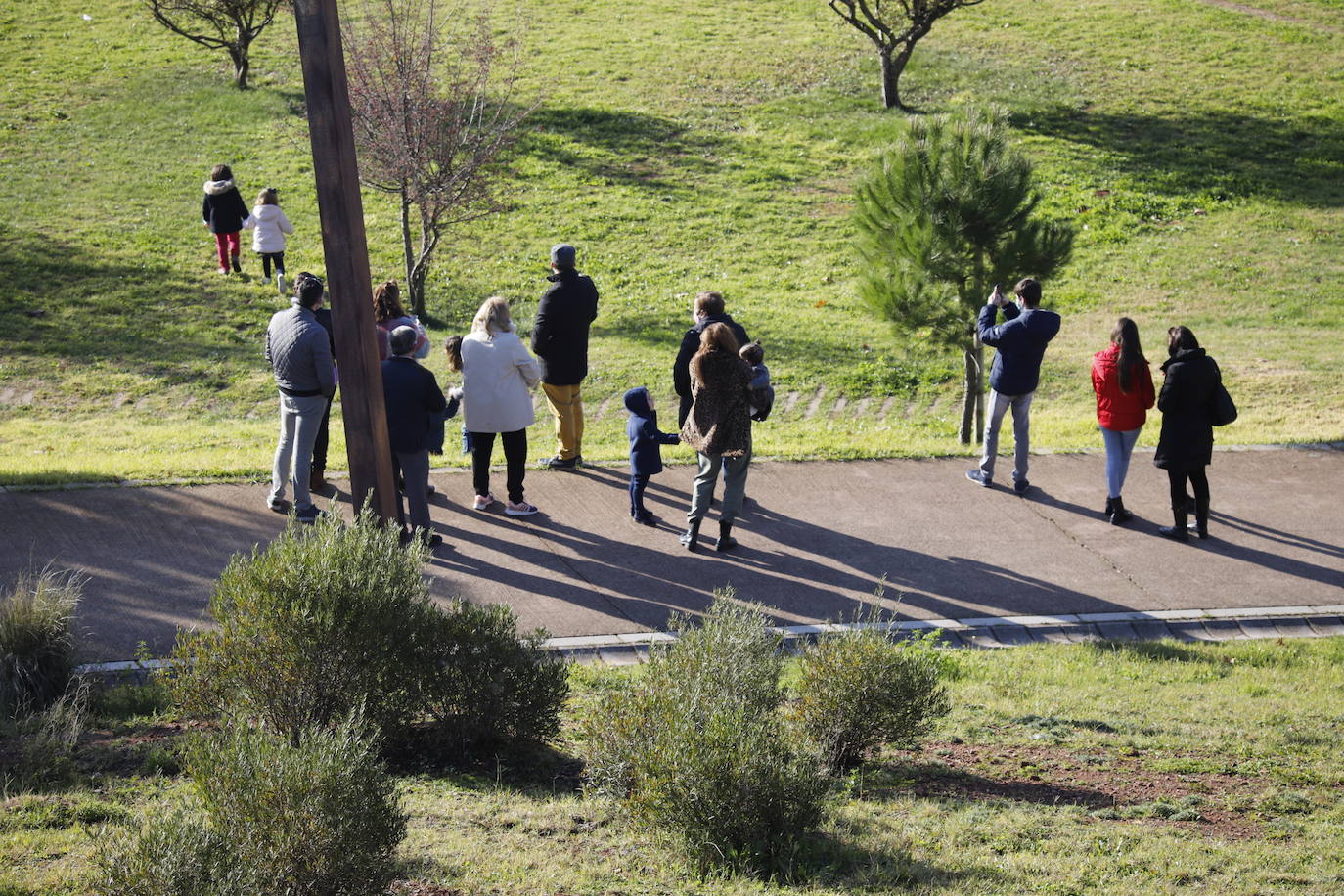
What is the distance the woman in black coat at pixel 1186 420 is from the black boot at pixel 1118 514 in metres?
0.39

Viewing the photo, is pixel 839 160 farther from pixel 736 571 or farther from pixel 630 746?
pixel 630 746

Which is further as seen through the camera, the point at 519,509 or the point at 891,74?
the point at 891,74

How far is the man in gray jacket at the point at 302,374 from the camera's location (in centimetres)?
938

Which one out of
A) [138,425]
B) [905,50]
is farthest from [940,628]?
[905,50]

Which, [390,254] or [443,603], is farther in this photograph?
[390,254]

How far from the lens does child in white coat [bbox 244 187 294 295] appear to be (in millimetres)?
18062

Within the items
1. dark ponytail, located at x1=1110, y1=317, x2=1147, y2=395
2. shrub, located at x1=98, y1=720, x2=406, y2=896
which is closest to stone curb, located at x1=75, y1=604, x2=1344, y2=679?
dark ponytail, located at x1=1110, y1=317, x2=1147, y2=395

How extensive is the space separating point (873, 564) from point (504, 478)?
3.46 m

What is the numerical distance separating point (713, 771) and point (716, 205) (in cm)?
1888

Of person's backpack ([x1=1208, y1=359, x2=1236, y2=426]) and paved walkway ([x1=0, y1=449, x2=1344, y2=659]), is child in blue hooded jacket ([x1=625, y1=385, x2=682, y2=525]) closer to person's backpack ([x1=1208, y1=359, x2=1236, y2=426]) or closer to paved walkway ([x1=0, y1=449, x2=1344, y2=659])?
paved walkway ([x1=0, y1=449, x2=1344, y2=659])

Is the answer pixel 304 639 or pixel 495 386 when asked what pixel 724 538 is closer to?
pixel 495 386

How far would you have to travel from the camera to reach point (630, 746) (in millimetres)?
5609

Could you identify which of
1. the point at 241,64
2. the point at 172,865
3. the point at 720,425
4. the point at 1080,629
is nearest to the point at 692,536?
the point at 720,425

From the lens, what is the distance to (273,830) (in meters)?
4.41
